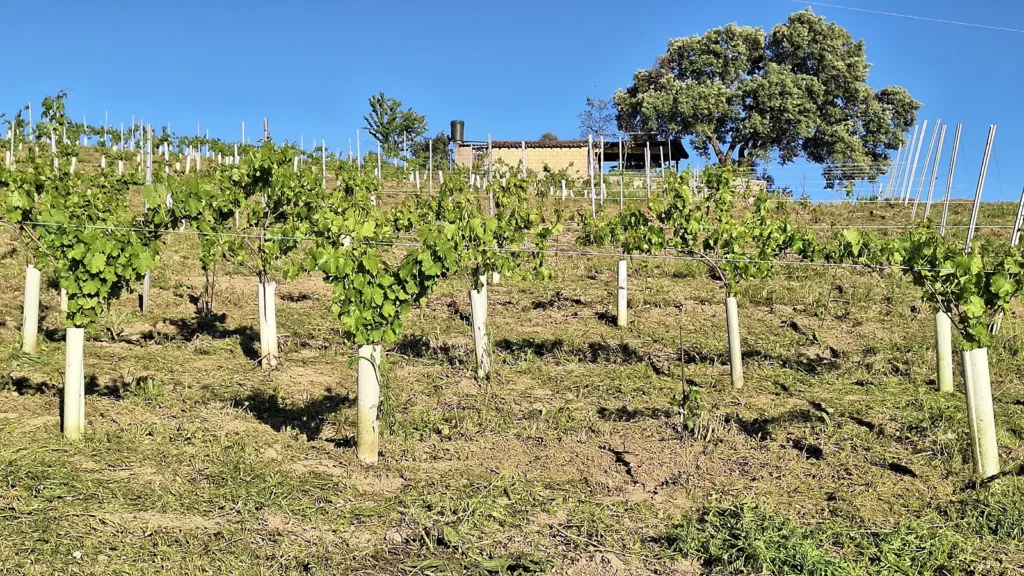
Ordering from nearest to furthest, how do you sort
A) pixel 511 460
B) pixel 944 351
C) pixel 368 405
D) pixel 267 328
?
pixel 368 405 → pixel 511 460 → pixel 944 351 → pixel 267 328

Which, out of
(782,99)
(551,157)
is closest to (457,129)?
(551,157)

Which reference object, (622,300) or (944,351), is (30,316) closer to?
(622,300)

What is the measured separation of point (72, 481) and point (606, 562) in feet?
10.6

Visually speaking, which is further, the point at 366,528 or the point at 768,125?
A: the point at 768,125

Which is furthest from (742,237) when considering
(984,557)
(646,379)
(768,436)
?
(984,557)

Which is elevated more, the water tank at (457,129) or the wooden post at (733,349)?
the water tank at (457,129)

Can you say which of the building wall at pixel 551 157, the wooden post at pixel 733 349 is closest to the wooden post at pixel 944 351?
the wooden post at pixel 733 349

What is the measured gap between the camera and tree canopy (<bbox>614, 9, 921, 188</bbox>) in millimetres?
30188

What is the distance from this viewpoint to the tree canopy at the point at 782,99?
30188mm

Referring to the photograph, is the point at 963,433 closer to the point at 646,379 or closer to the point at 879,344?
the point at 646,379

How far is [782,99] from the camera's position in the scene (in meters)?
29.9

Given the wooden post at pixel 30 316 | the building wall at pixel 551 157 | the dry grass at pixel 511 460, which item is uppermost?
the building wall at pixel 551 157

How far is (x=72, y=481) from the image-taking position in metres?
5.02

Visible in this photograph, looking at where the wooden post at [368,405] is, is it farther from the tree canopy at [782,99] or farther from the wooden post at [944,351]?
the tree canopy at [782,99]
